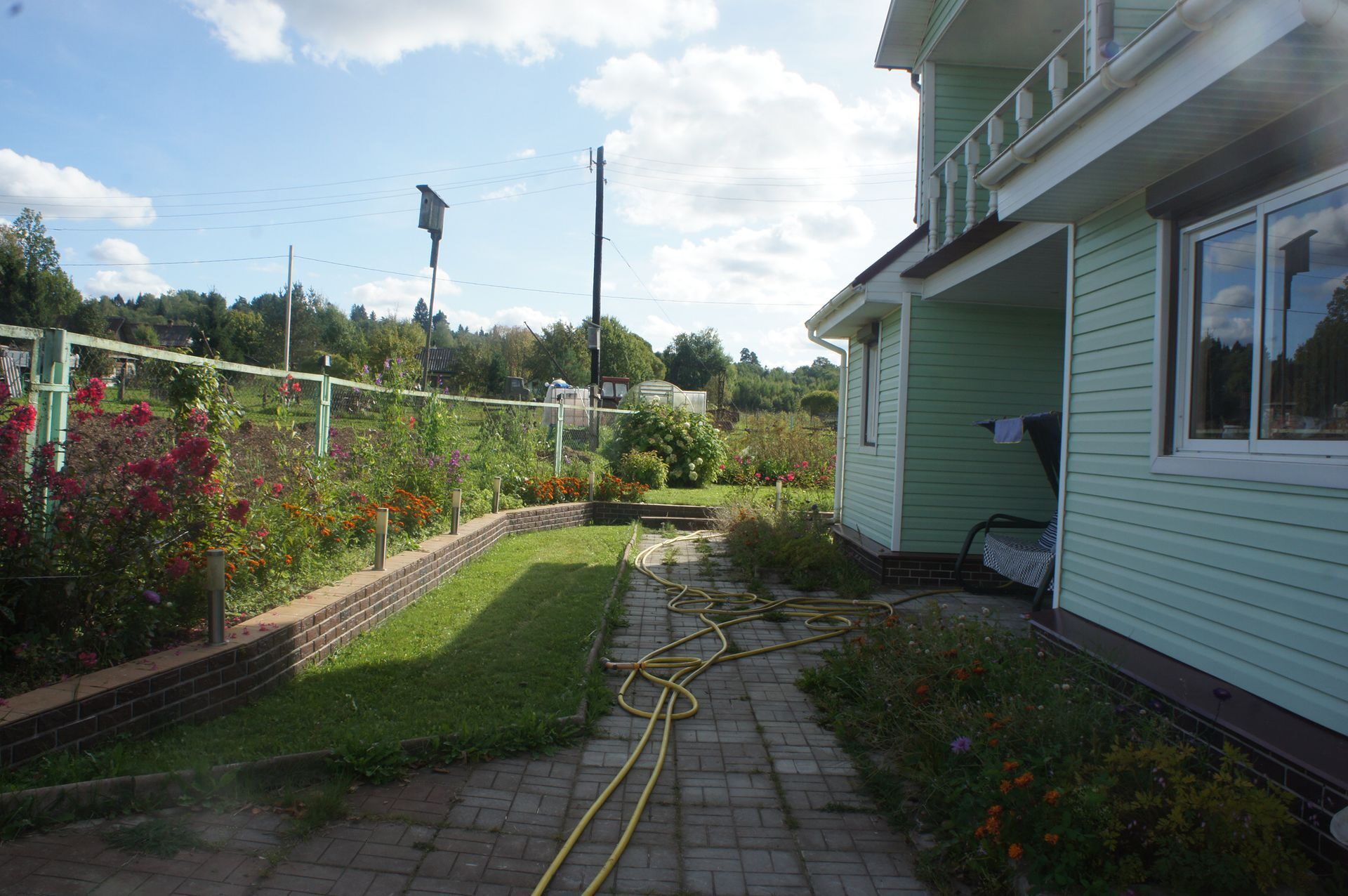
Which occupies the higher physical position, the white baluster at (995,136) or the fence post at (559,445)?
the white baluster at (995,136)

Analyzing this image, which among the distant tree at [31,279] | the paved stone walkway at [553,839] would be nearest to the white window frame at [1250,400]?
the paved stone walkway at [553,839]

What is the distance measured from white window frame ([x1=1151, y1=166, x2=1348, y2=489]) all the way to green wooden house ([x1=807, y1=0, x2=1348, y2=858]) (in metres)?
0.01

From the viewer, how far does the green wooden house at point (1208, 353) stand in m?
3.26

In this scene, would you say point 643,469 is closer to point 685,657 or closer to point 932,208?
point 932,208

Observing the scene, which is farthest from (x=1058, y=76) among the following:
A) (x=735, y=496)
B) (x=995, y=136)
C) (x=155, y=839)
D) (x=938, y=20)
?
(x=735, y=496)

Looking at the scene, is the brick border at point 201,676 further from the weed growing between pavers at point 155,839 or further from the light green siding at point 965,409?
the light green siding at point 965,409

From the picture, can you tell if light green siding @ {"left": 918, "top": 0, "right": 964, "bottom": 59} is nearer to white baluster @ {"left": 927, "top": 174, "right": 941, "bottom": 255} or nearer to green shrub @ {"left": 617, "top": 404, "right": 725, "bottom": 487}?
white baluster @ {"left": 927, "top": 174, "right": 941, "bottom": 255}

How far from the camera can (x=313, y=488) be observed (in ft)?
20.1

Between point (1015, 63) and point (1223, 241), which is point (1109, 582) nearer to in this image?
point (1223, 241)

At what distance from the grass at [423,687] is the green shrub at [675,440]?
9122mm

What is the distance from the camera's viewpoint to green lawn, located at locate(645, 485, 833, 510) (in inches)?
542

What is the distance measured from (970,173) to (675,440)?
10.00 metres

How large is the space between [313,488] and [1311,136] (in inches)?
237

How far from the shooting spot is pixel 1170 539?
4.27 m
